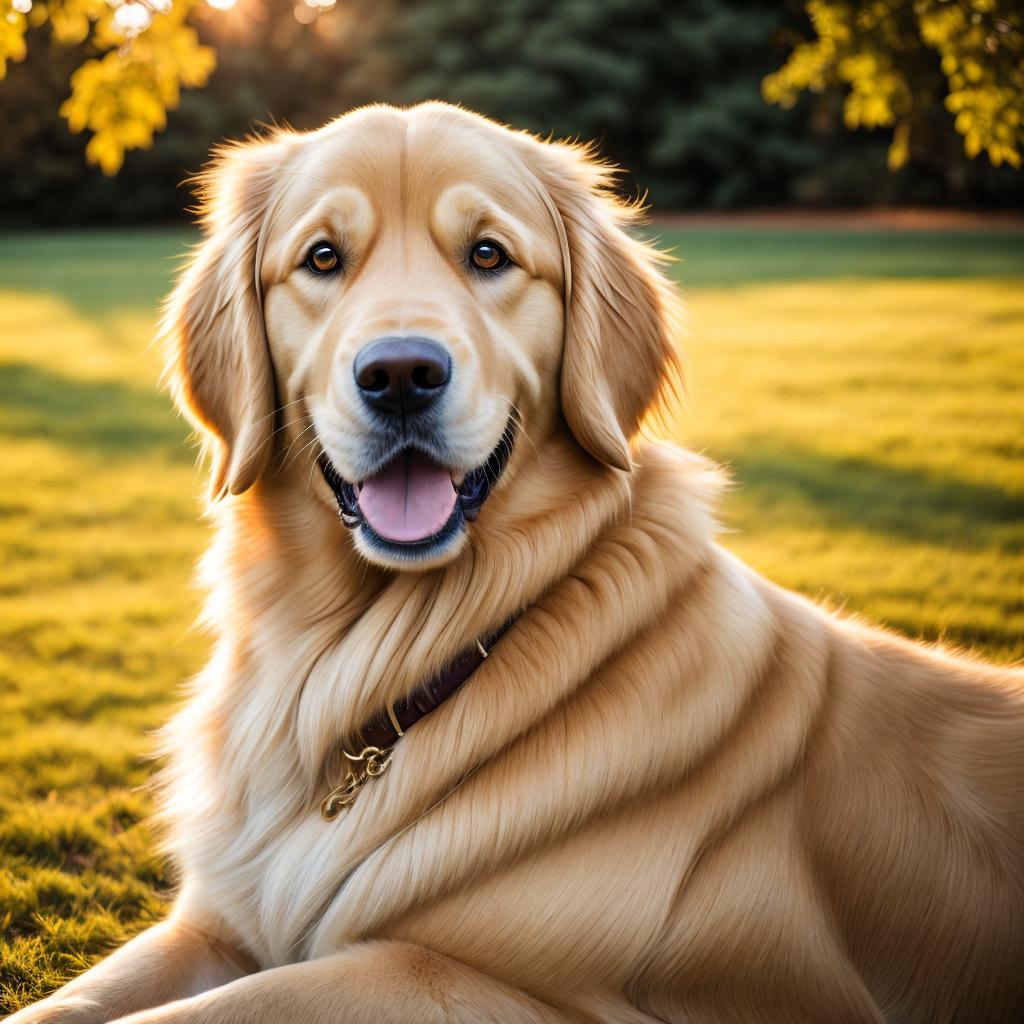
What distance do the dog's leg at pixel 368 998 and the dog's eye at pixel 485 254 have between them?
1.64 m

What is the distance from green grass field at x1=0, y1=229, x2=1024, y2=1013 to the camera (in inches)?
132

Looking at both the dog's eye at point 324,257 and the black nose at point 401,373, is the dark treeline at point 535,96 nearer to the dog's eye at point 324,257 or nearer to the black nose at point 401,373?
the dog's eye at point 324,257

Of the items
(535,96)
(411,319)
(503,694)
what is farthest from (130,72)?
(535,96)

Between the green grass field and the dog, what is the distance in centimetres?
49

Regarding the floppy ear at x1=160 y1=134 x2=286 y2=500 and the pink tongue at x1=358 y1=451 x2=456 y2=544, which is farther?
the floppy ear at x1=160 y1=134 x2=286 y2=500

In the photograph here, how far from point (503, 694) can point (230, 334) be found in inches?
48.6

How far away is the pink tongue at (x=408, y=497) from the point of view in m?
2.49

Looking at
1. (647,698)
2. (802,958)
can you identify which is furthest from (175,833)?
(802,958)

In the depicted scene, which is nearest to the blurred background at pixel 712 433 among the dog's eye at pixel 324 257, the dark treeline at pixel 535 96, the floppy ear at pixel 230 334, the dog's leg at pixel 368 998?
the dog's leg at pixel 368 998

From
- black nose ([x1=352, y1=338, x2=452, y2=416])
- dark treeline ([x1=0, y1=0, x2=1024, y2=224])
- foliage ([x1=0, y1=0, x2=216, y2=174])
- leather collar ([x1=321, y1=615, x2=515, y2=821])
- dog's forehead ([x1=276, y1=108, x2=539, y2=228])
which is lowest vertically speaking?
leather collar ([x1=321, y1=615, x2=515, y2=821])

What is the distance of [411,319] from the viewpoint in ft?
7.89

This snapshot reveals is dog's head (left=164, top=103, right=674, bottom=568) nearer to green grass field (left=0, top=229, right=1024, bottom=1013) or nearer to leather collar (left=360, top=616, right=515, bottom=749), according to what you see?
leather collar (left=360, top=616, right=515, bottom=749)

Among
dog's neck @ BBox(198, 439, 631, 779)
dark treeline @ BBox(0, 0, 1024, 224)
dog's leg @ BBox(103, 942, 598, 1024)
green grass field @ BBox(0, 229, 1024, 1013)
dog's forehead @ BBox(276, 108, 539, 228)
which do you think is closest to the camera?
dog's leg @ BBox(103, 942, 598, 1024)

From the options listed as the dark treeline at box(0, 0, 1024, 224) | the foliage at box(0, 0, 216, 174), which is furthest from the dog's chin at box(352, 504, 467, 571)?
the dark treeline at box(0, 0, 1024, 224)
